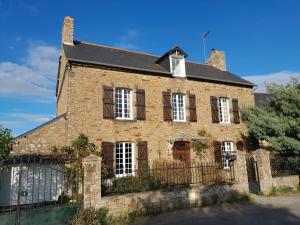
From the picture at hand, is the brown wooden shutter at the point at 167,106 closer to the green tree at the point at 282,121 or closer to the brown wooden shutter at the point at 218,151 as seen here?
the brown wooden shutter at the point at 218,151

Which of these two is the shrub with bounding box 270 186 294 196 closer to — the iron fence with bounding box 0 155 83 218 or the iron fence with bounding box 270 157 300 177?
the iron fence with bounding box 270 157 300 177

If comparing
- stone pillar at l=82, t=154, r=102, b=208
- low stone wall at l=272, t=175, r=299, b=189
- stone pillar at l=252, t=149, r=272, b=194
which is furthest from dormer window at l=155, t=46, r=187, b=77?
stone pillar at l=82, t=154, r=102, b=208

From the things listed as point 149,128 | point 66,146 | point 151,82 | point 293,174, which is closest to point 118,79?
point 151,82

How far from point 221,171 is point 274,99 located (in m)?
6.43

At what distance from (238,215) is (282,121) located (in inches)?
308

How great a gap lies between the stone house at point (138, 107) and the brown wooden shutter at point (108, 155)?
0.05 metres

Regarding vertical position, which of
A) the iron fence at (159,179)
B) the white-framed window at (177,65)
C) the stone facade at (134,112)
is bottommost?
the iron fence at (159,179)

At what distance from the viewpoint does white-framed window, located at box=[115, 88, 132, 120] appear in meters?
13.9

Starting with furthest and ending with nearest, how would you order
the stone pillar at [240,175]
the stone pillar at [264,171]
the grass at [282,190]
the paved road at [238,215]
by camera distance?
the grass at [282,190] → the stone pillar at [264,171] → the stone pillar at [240,175] → the paved road at [238,215]

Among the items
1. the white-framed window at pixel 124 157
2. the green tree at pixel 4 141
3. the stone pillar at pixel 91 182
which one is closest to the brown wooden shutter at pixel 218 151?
the white-framed window at pixel 124 157

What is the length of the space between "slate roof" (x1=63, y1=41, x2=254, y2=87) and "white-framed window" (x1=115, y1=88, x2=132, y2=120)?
4.41 feet

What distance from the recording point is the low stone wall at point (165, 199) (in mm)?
8034

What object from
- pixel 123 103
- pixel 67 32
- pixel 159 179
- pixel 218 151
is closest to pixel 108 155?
pixel 123 103

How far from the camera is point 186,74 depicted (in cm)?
1625
